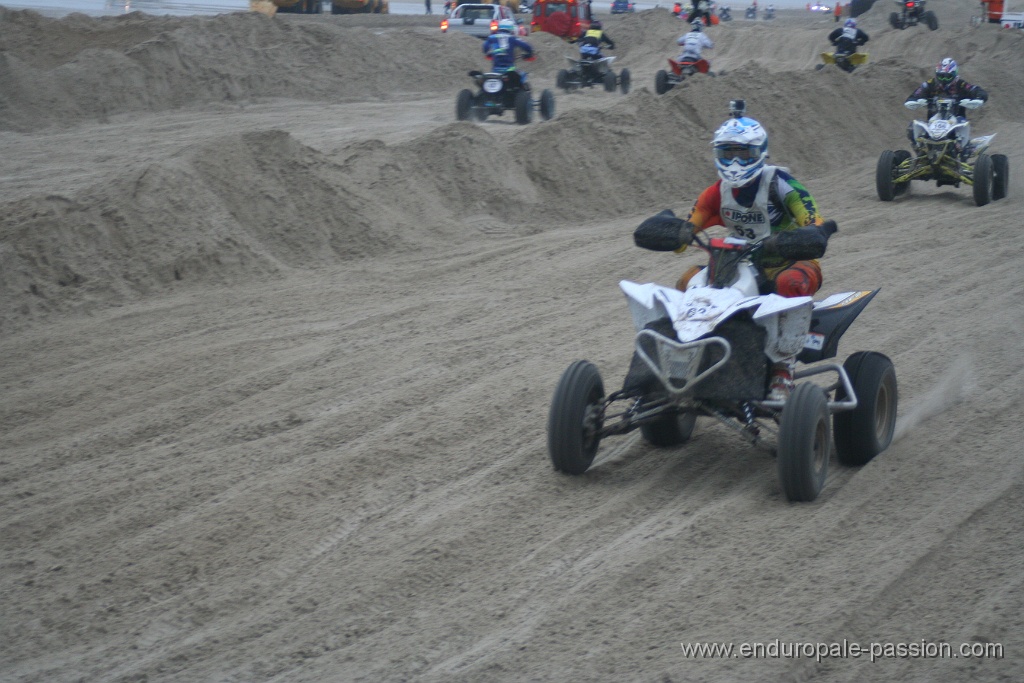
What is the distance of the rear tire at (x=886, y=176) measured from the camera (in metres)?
13.4

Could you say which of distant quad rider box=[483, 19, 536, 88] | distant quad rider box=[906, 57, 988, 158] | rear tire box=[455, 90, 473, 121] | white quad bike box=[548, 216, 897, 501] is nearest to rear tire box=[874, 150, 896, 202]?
distant quad rider box=[906, 57, 988, 158]

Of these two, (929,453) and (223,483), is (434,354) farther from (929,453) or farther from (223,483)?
(929,453)

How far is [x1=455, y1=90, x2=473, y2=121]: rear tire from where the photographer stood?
1911 centimetres

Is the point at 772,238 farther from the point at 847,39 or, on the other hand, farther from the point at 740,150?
the point at 847,39

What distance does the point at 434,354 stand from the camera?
7672 mm

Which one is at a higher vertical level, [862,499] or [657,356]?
[657,356]

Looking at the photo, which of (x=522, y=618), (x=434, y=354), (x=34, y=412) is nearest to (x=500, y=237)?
(x=434, y=354)

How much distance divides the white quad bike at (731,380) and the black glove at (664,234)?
1.1 inches

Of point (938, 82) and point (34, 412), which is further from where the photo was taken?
point (938, 82)

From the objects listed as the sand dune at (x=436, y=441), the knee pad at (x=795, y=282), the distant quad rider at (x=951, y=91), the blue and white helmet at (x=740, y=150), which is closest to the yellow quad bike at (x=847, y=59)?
the sand dune at (x=436, y=441)

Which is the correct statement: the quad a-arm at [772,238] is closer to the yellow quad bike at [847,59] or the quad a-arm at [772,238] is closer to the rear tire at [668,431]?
the rear tire at [668,431]

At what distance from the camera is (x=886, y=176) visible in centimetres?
1345

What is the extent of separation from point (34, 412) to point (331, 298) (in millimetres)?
3060

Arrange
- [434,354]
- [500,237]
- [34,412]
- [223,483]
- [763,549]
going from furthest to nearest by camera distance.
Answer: [500,237]
[434,354]
[34,412]
[223,483]
[763,549]
